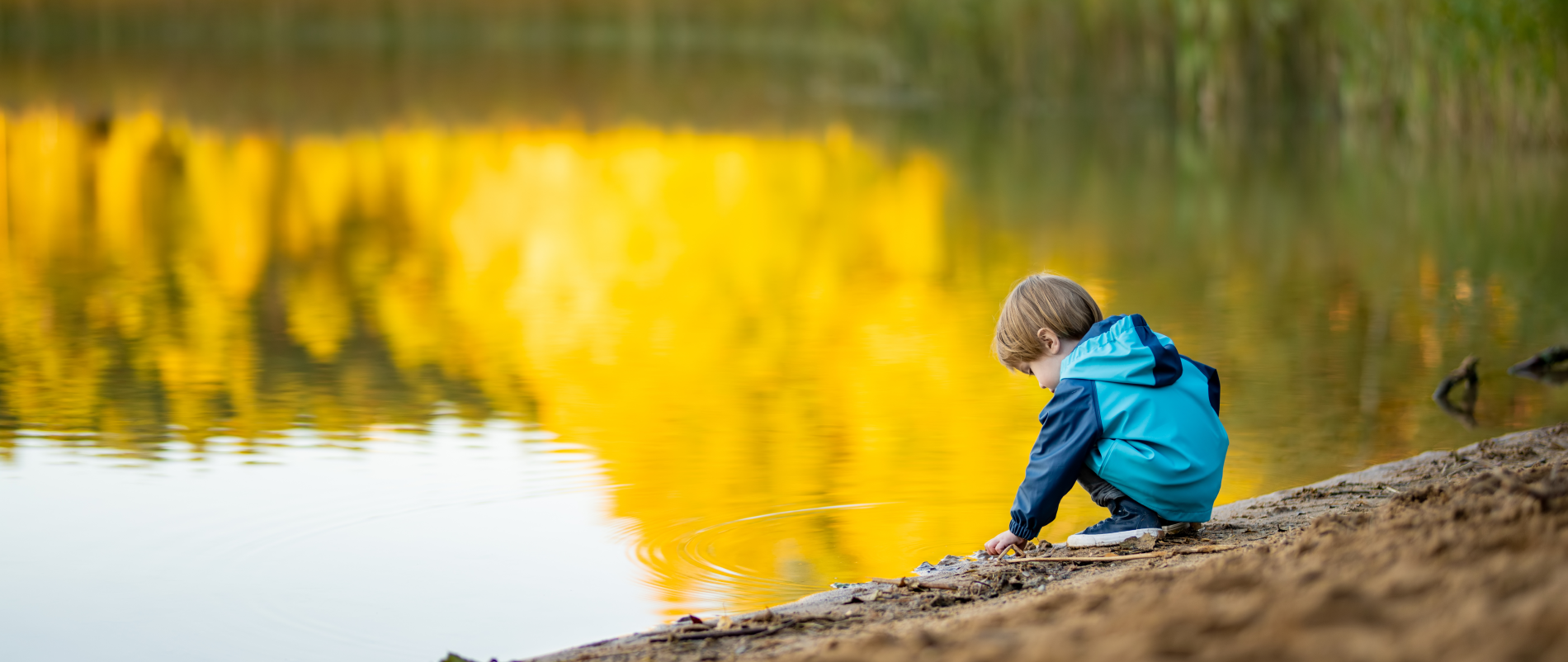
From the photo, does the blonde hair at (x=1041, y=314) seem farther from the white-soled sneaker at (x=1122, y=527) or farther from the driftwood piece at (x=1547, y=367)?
the driftwood piece at (x=1547, y=367)

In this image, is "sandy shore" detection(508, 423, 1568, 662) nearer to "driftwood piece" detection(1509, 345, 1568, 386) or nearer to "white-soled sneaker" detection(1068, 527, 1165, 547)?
"white-soled sneaker" detection(1068, 527, 1165, 547)

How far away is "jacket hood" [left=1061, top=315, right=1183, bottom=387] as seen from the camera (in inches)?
136

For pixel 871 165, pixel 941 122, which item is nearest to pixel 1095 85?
pixel 941 122

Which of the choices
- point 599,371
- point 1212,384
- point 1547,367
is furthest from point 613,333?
point 1212,384

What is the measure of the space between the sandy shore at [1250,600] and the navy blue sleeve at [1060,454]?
0.10 metres

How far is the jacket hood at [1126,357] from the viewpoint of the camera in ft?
11.3

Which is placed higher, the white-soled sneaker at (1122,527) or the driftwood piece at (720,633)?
the white-soled sneaker at (1122,527)

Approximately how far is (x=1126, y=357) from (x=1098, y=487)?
0.38m

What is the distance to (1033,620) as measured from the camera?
8.09ft

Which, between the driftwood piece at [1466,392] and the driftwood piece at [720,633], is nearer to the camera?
the driftwood piece at [720,633]

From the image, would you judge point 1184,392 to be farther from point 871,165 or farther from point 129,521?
point 871,165

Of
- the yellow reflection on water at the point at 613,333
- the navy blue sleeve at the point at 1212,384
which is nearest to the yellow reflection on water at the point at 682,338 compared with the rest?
the yellow reflection on water at the point at 613,333

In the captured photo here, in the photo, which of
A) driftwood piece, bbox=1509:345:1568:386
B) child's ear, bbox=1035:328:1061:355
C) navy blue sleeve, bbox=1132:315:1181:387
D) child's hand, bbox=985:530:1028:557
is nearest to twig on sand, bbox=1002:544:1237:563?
child's hand, bbox=985:530:1028:557

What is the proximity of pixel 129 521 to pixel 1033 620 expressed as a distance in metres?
2.79
